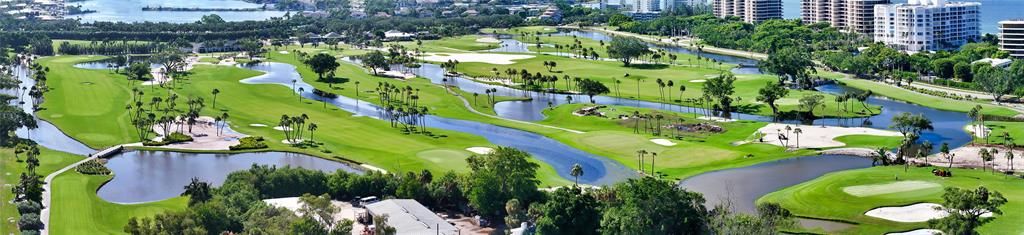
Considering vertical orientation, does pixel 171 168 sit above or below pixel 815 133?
below

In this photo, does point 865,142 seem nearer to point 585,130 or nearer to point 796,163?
point 796,163

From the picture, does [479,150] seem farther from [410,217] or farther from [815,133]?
[410,217]

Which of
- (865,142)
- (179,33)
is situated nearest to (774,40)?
(865,142)

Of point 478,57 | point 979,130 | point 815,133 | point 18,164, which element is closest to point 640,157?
point 815,133

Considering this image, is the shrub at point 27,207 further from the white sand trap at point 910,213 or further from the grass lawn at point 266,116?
the white sand trap at point 910,213

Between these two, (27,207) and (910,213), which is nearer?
(27,207)

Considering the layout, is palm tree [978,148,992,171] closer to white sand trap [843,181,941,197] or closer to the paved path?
white sand trap [843,181,941,197]

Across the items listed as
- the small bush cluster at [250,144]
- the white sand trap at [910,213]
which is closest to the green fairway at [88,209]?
the small bush cluster at [250,144]
